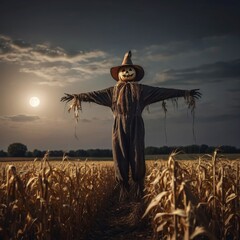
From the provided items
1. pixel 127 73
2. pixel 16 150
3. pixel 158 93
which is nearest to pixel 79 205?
pixel 158 93

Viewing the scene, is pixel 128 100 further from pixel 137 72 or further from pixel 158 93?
pixel 137 72

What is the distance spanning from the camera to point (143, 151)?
27.1ft

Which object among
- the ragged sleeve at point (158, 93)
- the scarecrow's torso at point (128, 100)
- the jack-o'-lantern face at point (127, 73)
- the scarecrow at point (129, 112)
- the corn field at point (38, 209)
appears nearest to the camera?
the corn field at point (38, 209)

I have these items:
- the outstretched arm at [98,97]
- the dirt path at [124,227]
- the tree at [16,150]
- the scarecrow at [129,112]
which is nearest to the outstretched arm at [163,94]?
the scarecrow at [129,112]

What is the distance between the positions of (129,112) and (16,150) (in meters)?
54.9

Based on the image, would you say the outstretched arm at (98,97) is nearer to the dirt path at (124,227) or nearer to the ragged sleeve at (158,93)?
the ragged sleeve at (158,93)

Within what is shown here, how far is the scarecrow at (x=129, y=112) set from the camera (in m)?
8.12

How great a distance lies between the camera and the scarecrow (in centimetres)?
812

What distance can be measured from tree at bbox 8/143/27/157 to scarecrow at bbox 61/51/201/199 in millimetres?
51109

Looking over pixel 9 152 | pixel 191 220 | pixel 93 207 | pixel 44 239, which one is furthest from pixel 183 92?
pixel 9 152

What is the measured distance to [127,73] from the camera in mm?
9039

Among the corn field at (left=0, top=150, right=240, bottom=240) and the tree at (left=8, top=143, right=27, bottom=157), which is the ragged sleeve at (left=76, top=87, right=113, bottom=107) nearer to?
the corn field at (left=0, top=150, right=240, bottom=240)

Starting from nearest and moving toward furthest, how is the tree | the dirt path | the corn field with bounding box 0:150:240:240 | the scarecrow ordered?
the corn field with bounding box 0:150:240:240, the dirt path, the scarecrow, the tree

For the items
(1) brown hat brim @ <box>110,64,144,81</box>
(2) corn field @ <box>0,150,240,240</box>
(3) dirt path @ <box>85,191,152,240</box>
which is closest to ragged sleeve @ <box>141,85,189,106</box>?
(1) brown hat brim @ <box>110,64,144,81</box>
